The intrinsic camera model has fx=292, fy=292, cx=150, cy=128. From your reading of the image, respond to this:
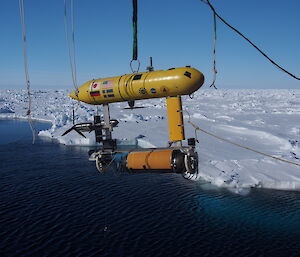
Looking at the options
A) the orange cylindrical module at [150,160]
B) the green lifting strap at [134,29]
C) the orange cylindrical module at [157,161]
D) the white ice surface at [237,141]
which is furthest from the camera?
the white ice surface at [237,141]

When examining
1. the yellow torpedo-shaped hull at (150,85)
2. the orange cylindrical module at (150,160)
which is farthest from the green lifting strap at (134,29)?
the orange cylindrical module at (150,160)

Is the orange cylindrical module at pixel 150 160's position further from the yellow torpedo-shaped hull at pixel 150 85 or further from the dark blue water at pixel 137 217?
the dark blue water at pixel 137 217

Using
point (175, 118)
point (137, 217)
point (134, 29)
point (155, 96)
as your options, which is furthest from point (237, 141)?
point (134, 29)

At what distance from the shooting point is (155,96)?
7.48 m

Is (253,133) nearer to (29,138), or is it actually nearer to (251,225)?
(251,225)

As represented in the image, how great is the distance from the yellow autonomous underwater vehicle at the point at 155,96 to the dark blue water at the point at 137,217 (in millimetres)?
7353

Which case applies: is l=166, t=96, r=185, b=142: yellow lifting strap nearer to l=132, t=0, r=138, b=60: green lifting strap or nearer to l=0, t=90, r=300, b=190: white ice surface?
l=132, t=0, r=138, b=60: green lifting strap

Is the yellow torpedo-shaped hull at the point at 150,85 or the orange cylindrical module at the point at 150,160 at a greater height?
the yellow torpedo-shaped hull at the point at 150,85

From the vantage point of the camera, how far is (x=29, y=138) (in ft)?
135

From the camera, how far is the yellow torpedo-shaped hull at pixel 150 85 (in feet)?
23.4

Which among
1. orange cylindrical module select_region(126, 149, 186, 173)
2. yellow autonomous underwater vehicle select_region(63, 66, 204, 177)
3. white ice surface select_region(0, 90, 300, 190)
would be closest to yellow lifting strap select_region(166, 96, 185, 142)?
yellow autonomous underwater vehicle select_region(63, 66, 204, 177)

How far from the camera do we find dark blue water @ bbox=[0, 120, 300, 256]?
550 inches

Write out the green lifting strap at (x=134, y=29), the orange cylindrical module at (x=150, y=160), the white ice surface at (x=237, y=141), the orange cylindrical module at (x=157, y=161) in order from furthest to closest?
1. the white ice surface at (x=237, y=141)
2. the orange cylindrical module at (x=150, y=160)
3. the orange cylindrical module at (x=157, y=161)
4. the green lifting strap at (x=134, y=29)

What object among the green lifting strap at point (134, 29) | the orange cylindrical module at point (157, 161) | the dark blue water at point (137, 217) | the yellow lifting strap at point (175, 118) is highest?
the green lifting strap at point (134, 29)
